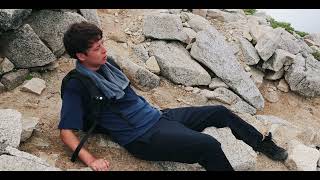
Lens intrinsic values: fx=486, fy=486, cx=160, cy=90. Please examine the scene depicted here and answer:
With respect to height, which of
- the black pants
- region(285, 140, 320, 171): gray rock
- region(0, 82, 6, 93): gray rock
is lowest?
region(0, 82, 6, 93): gray rock

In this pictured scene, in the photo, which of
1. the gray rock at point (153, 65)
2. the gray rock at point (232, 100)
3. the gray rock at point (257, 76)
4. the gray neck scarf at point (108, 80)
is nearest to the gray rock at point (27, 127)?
the gray neck scarf at point (108, 80)

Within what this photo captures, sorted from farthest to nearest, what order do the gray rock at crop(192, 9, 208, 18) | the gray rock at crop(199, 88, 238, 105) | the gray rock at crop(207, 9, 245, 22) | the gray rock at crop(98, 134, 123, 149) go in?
the gray rock at crop(207, 9, 245, 22), the gray rock at crop(192, 9, 208, 18), the gray rock at crop(199, 88, 238, 105), the gray rock at crop(98, 134, 123, 149)

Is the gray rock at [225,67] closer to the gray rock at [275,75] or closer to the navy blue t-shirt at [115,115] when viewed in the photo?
the gray rock at [275,75]

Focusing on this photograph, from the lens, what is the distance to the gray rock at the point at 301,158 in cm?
798

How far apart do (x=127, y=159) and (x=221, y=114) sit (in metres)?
1.73

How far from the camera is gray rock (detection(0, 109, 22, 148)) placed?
7449 millimetres

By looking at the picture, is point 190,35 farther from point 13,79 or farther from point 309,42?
point 309,42

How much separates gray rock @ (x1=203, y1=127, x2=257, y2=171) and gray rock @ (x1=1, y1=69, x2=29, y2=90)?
3914 mm

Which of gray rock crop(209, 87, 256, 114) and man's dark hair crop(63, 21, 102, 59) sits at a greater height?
man's dark hair crop(63, 21, 102, 59)

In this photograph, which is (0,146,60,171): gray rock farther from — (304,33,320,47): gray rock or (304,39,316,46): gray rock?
(304,33,320,47): gray rock

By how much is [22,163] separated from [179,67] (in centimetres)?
508

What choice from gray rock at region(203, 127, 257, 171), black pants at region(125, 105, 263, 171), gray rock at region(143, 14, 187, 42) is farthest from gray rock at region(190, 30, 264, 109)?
black pants at region(125, 105, 263, 171)

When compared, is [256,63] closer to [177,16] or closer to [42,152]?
[177,16]

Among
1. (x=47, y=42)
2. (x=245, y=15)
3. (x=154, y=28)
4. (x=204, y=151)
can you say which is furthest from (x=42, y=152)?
(x=245, y=15)
